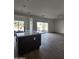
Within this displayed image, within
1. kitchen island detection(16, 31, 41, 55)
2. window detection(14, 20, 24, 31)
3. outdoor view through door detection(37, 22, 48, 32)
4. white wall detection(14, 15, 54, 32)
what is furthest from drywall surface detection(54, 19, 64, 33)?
kitchen island detection(16, 31, 41, 55)

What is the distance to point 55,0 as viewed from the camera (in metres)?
5.92

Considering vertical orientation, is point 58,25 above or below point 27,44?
above

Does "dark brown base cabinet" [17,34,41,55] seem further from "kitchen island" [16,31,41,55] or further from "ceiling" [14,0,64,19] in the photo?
"ceiling" [14,0,64,19]

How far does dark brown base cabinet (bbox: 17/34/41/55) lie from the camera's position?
5.18m

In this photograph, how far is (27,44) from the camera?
556 cm

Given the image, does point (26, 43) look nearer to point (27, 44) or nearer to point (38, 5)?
point (27, 44)

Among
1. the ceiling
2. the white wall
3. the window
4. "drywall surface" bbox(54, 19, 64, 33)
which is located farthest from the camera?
"drywall surface" bbox(54, 19, 64, 33)

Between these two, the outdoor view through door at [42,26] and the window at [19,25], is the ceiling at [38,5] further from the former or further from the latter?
the outdoor view through door at [42,26]

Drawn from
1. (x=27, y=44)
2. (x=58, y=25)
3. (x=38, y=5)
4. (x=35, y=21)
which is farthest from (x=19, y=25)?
(x=58, y=25)
